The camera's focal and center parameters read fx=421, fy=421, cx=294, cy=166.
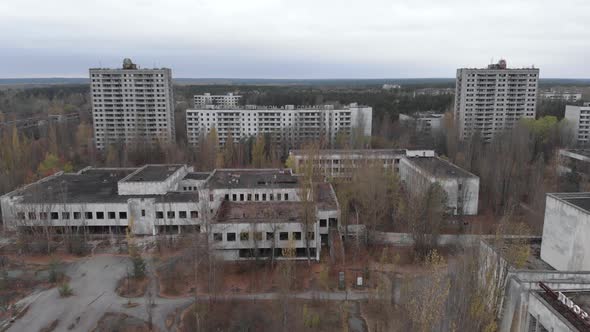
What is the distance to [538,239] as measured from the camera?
54.4 ft

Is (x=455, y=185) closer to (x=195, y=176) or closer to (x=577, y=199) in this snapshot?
(x=577, y=199)

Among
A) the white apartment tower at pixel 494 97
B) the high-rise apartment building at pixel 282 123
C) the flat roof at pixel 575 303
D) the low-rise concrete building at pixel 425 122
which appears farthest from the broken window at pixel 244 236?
the low-rise concrete building at pixel 425 122

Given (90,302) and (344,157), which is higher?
(344,157)

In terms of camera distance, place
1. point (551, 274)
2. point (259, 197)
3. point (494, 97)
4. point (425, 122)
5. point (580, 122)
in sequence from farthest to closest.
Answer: point (425, 122)
point (494, 97)
point (580, 122)
point (259, 197)
point (551, 274)

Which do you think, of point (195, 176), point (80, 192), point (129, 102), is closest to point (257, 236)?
point (195, 176)

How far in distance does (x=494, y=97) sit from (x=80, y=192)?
40.3 meters

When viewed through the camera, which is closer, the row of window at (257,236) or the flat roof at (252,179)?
the row of window at (257,236)

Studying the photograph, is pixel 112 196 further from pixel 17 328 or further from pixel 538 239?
pixel 538 239

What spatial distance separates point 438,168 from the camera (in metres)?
28.3

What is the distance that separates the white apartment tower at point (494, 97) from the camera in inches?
1743

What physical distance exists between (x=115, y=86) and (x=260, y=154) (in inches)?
709

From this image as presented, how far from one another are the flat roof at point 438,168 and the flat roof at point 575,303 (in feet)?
48.7

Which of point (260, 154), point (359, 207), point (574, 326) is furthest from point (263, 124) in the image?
point (574, 326)

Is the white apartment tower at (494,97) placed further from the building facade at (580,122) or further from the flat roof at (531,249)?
the flat roof at (531,249)
